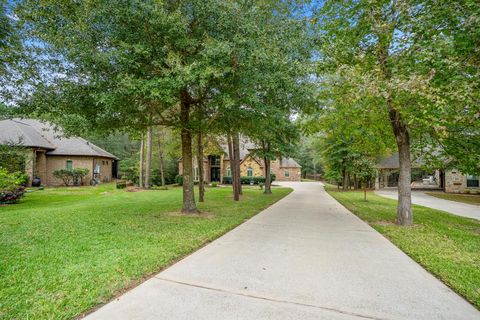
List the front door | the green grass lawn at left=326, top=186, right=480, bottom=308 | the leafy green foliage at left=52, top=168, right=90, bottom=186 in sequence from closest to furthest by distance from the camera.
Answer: the green grass lawn at left=326, top=186, right=480, bottom=308 → the leafy green foliage at left=52, top=168, right=90, bottom=186 → the front door

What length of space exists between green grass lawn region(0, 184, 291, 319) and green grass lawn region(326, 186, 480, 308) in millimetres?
4296

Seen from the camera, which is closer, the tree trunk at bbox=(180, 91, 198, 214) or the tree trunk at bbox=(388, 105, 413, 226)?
the tree trunk at bbox=(388, 105, 413, 226)

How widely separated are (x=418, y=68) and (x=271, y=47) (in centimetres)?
349

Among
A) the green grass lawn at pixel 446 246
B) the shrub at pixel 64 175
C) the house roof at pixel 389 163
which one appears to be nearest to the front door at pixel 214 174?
the shrub at pixel 64 175

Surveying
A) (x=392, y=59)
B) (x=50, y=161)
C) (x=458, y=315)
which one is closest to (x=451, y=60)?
(x=392, y=59)

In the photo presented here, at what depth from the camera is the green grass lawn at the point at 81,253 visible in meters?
3.03

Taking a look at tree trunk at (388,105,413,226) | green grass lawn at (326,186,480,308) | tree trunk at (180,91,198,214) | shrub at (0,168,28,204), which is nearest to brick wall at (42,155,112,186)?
shrub at (0,168,28,204)

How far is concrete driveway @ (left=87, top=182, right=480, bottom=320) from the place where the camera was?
2.88 m

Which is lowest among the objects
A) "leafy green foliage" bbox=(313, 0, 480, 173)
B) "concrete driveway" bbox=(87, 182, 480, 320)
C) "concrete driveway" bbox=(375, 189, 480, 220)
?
"concrete driveway" bbox=(375, 189, 480, 220)

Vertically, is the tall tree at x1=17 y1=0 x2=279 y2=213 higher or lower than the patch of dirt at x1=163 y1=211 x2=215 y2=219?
higher

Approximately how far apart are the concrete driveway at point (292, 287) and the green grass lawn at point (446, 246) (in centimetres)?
Result: 27

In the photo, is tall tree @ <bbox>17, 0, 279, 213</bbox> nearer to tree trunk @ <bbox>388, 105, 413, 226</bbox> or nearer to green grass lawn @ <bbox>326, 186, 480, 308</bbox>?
tree trunk @ <bbox>388, 105, 413, 226</bbox>

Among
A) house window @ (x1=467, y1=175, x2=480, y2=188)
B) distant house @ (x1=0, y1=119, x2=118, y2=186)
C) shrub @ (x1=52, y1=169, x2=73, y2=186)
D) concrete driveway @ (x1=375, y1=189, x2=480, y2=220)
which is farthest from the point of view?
shrub @ (x1=52, y1=169, x2=73, y2=186)

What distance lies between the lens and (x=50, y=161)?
22656 mm
